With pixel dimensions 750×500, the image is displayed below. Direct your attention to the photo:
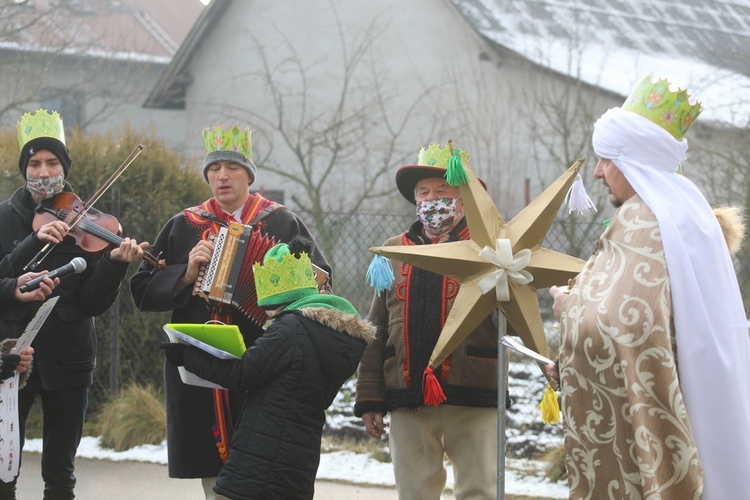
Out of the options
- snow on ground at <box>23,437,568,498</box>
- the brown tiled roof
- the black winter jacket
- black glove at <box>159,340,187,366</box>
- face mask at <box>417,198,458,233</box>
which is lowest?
snow on ground at <box>23,437,568,498</box>

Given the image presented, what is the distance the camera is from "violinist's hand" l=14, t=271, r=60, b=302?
4555 mm

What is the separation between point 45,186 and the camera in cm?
486

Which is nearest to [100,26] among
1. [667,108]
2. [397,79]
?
[397,79]

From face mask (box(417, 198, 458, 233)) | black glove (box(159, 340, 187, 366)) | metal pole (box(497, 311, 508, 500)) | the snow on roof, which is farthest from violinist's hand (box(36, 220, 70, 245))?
the snow on roof

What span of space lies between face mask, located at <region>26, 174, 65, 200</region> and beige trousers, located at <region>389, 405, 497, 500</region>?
1991 millimetres

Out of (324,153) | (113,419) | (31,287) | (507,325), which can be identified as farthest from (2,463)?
(324,153)

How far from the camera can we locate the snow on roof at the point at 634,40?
1402 cm

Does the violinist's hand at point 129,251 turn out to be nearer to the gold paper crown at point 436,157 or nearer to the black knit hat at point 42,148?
the black knit hat at point 42,148

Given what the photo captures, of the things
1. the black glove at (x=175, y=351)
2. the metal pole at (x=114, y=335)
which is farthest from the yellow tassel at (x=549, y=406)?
the metal pole at (x=114, y=335)

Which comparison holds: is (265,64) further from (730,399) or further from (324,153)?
(730,399)

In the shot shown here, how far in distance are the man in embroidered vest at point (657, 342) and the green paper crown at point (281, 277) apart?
47.6 inches

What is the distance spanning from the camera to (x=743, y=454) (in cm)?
310

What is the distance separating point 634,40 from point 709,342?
15.8 metres

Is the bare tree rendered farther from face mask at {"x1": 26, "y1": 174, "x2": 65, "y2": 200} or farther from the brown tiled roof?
face mask at {"x1": 26, "y1": 174, "x2": 65, "y2": 200}
